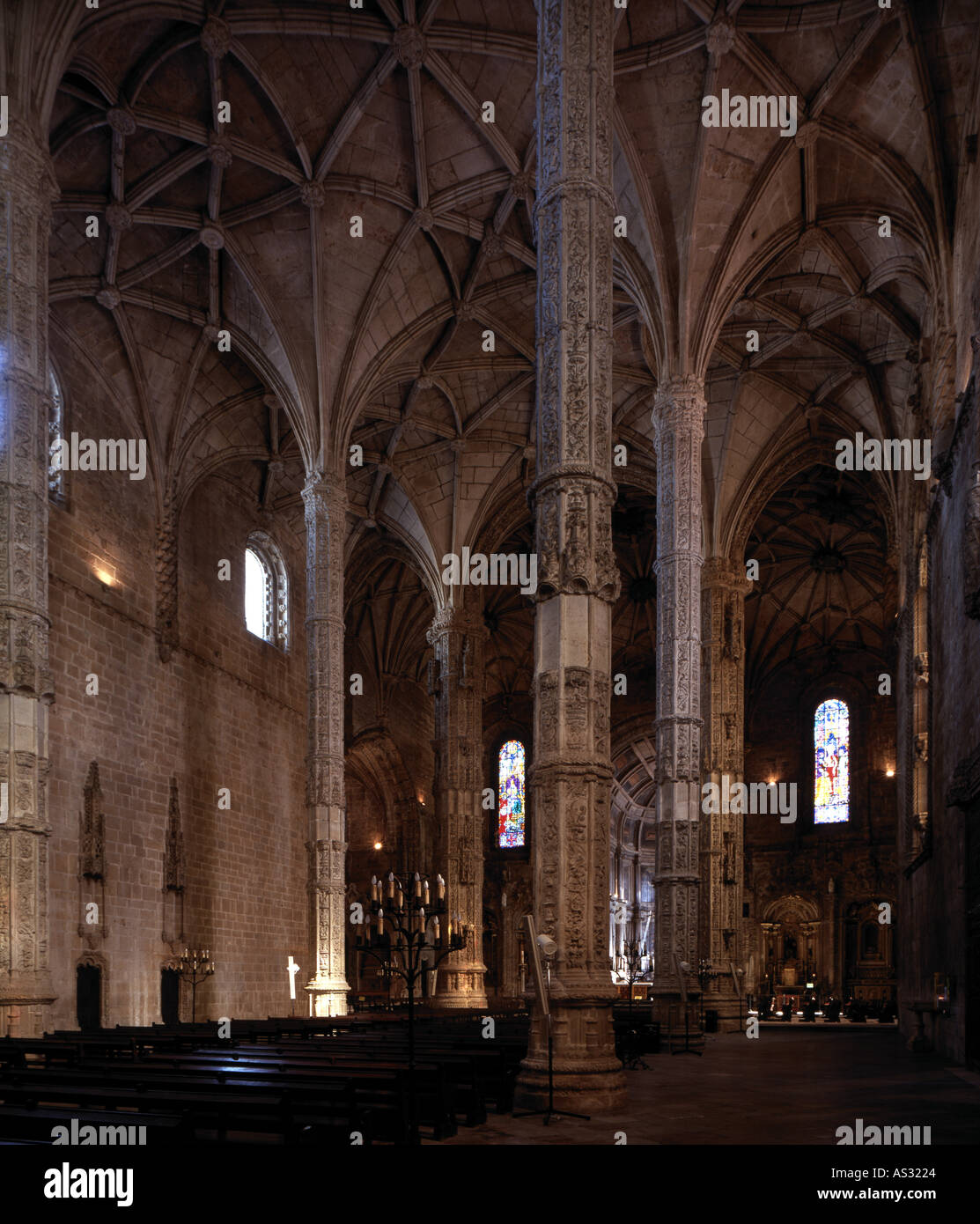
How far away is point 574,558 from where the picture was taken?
12.8 meters

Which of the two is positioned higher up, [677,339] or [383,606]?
[677,339]

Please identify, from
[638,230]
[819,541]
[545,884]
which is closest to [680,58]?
[638,230]

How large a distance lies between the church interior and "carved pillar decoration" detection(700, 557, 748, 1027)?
13 centimetres

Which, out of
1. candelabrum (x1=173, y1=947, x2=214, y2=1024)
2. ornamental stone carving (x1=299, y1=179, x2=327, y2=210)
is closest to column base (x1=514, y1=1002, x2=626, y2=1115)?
candelabrum (x1=173, y1=947, x2=214, y2=1024)

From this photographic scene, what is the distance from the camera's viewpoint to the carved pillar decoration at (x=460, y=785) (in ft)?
115

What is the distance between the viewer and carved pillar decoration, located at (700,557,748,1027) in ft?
94.0

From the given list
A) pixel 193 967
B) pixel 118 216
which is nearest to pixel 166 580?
pixel 118 216

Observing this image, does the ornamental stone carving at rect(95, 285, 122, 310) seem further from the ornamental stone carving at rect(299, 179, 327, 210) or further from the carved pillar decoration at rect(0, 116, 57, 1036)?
the carved pillar decoration at rect(0, 116, 57, 1036)

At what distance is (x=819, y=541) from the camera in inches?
1810

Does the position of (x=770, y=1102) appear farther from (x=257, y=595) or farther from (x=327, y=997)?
(x=257, y=595)

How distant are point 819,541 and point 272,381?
25589 millimetres

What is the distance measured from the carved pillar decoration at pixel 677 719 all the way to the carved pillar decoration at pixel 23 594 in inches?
445

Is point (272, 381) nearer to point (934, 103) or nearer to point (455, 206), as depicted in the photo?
point (455, 206)

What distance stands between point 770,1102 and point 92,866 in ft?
54.1
